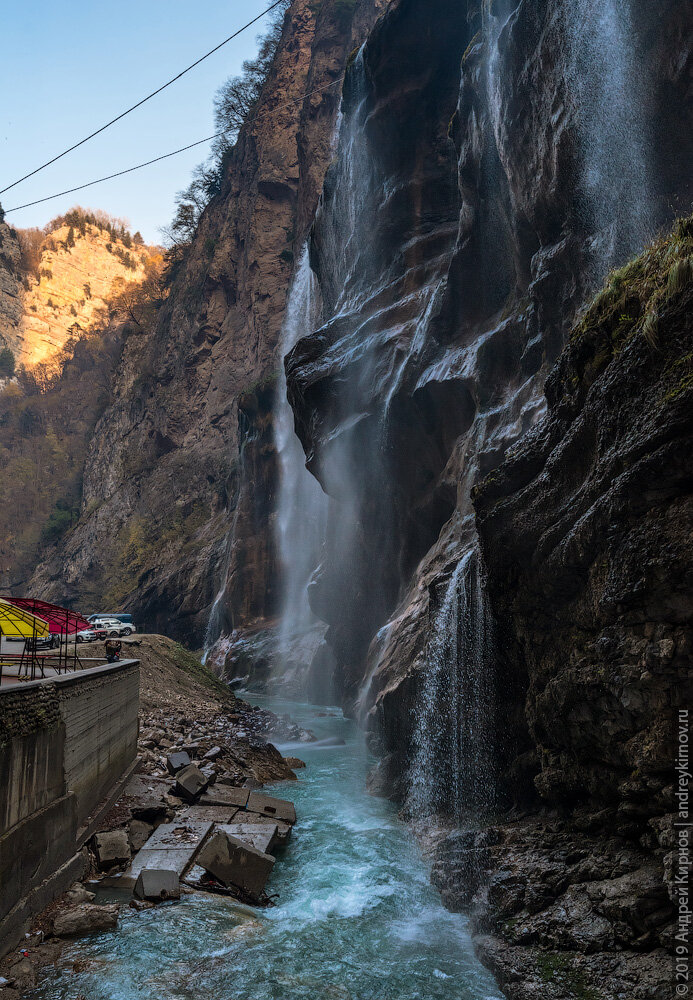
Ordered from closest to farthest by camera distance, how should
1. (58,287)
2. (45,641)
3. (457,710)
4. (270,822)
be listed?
(270,822)
(457,710)
(45,641)
(58,287)

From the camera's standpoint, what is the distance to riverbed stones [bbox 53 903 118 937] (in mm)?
6590

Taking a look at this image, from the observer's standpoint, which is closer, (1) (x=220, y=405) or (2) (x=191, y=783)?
(2) (x=191, y=783)

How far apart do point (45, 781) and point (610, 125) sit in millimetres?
13810

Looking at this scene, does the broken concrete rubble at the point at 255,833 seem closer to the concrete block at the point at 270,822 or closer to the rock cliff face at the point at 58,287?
the concrete block at the point at 270,822

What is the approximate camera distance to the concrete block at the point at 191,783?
11312mm

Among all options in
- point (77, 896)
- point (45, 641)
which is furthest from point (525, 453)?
point (45, 641)

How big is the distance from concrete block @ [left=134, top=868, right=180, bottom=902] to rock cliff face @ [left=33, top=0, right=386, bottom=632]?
2870 cm

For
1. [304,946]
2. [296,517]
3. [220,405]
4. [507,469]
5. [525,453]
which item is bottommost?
[304,946]

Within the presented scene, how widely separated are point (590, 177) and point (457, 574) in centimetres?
815

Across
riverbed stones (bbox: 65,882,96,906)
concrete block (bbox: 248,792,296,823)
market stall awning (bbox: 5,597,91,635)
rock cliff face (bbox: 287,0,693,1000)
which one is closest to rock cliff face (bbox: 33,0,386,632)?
rock cliff face (bbox: 287,0,693,1000)

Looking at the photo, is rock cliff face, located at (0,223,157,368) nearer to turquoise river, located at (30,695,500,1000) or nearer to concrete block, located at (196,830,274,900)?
concrete block, located at (196,830,274,900)

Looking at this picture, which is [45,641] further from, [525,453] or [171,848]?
[525,453]

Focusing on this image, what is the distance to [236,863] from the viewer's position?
8367 mm

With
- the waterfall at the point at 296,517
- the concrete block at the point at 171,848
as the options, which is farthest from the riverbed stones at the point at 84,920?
the waterfall at the point at 296,517
